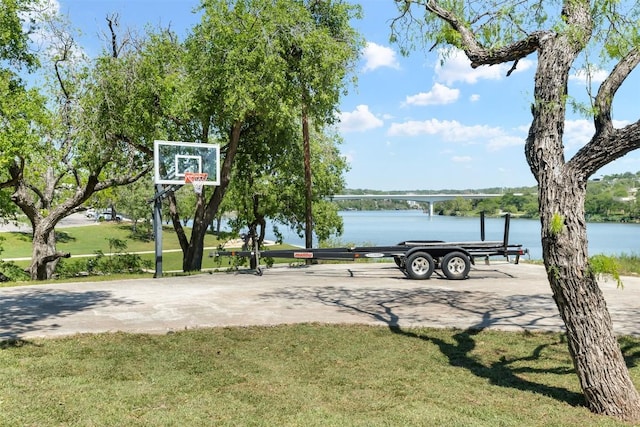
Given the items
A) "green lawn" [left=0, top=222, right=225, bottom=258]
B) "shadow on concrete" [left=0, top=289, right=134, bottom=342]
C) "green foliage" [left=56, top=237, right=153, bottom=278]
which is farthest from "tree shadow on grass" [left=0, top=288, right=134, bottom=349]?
"green lawn" [left=0, top=222, right=225, bottom=258]

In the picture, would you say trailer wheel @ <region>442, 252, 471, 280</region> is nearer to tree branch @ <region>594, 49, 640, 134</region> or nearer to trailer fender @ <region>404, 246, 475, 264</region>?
trailer fender @ <region>404, 246, 475, 264</region>

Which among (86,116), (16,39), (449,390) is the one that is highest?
(16,39)

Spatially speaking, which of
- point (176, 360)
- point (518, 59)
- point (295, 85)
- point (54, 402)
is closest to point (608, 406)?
point (518, 59)

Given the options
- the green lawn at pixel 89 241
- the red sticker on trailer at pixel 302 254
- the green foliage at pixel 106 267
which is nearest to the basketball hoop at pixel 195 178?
the red sticker on trailer at pixel 302 254

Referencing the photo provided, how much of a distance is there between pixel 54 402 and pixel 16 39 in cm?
1488

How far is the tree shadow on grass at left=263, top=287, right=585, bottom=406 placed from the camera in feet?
18.3

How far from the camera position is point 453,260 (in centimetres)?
1313

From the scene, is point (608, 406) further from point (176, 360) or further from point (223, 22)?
point (223, 22)

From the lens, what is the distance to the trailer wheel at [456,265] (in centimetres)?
1302

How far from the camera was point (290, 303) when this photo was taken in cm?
985

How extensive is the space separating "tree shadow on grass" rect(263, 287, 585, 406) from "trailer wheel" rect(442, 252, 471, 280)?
1.68 m

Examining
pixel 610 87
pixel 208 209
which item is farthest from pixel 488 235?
pixel 610 87

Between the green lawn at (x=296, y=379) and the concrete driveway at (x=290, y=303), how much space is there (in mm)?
833

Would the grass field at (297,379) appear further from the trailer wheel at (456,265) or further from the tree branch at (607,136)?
the trailer wheel at (456,265)
